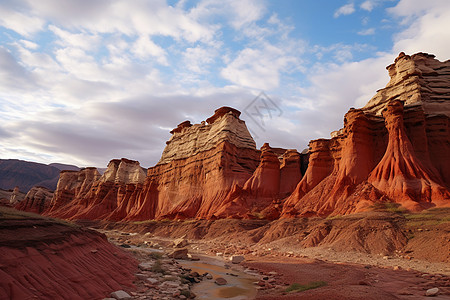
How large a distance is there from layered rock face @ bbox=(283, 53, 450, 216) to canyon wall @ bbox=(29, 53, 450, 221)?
0.35ft

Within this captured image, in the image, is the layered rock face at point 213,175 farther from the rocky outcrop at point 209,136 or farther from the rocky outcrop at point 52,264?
the rocky outcrop at point 52,264

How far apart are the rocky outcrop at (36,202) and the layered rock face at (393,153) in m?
111

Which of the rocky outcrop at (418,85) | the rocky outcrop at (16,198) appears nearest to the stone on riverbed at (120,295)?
the rocky outcrop at (418,85)

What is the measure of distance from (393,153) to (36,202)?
418ft

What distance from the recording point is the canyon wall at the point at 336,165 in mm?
31625

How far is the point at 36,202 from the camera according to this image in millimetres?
115688

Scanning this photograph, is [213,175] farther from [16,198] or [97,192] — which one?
[16,198]

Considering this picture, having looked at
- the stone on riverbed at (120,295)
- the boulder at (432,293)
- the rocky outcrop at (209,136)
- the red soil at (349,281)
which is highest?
the rocky outcrop at (209,136)

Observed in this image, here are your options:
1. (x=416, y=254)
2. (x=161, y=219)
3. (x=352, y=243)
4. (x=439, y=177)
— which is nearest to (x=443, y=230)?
(x=416, y=254)

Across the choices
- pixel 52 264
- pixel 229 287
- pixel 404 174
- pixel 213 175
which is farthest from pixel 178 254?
pixel 213 175

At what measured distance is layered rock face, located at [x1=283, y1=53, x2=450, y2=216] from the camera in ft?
98.5

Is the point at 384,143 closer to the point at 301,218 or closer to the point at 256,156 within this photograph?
the point at 301,218

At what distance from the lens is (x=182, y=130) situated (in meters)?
81.6

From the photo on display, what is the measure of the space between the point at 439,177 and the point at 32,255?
37075 mm
